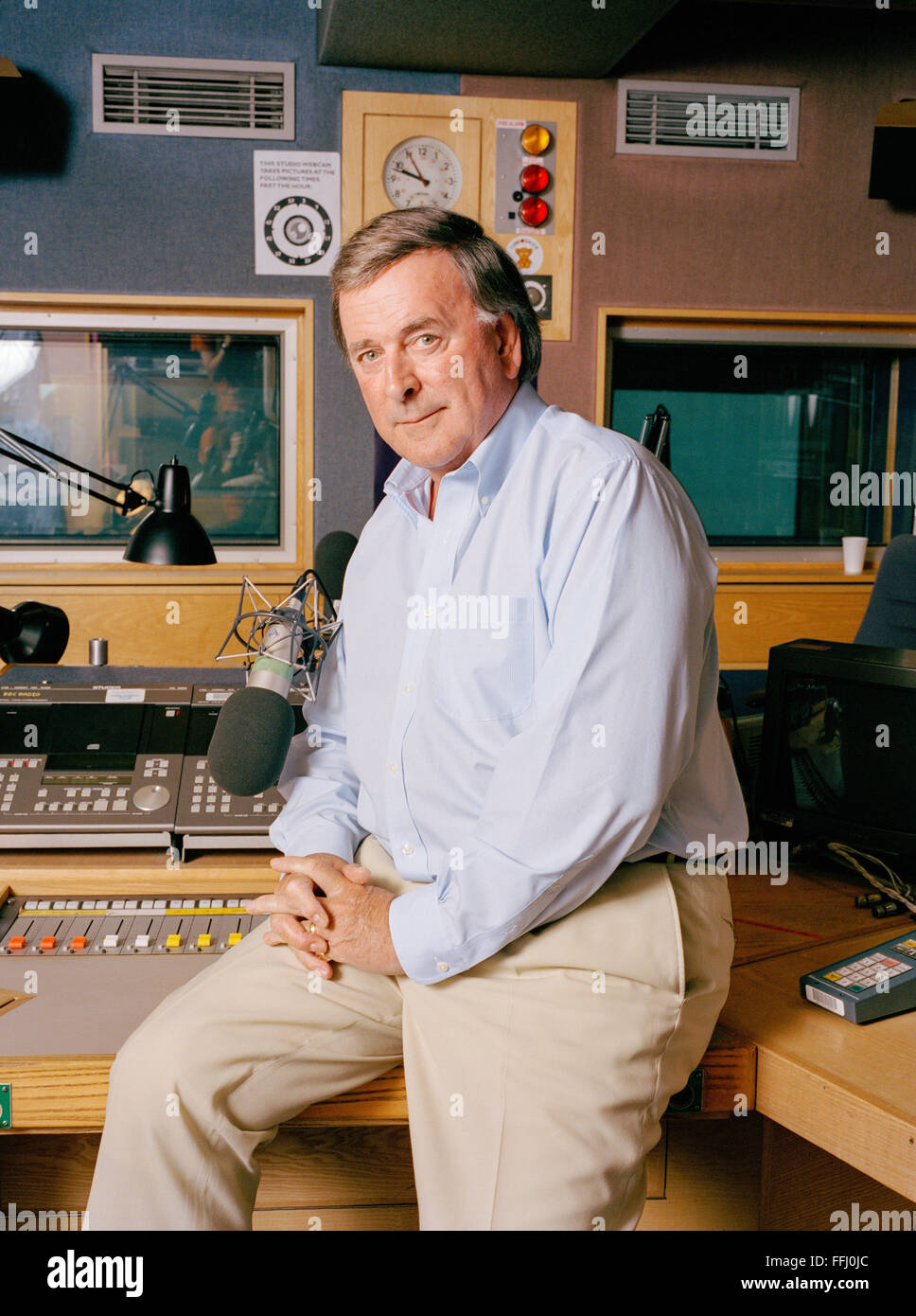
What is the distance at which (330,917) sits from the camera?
1193 millimetres

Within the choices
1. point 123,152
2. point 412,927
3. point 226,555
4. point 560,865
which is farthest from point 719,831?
point 123,152

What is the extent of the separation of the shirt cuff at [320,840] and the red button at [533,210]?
7.99 ft

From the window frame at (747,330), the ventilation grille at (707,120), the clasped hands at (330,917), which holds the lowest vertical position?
the clasped hands at (330,917)

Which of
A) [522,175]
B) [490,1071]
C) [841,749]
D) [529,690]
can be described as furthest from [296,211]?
[490,1071]

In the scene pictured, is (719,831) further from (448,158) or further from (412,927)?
(448,158)

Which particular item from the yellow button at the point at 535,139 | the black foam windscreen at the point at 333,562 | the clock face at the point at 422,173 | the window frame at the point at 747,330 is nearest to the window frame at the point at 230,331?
the clock face at the point at 422,173

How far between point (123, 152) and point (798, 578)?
2.41m

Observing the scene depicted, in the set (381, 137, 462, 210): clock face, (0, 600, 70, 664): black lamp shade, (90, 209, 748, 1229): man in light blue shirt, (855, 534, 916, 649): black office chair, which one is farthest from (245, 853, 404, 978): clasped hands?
(381, 137, 462, 210): clock face

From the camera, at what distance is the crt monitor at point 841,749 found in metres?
1.51

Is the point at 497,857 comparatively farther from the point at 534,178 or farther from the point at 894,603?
the point at 534,178

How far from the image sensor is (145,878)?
4.66ft

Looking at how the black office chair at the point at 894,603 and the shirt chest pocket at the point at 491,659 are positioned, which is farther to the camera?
the black office chair at the point at 894,603

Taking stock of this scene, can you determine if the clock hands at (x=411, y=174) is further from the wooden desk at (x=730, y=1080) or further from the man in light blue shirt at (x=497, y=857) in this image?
the wooden desk at (x=730, y=1080)

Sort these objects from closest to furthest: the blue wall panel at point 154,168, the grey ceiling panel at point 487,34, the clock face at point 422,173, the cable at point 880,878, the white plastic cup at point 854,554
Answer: the cable at point 880,878 → the grey ceiling panel at point 487,34 → the blue wall panel at point 154,168 → the clock face at point 422,173 → the white plastic cup at point 854,554
